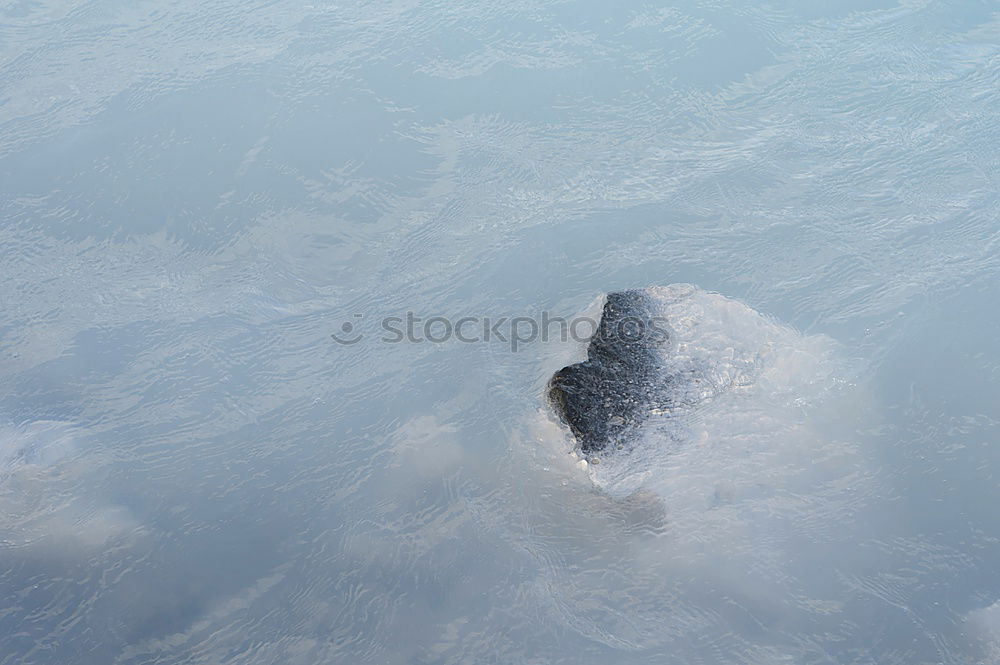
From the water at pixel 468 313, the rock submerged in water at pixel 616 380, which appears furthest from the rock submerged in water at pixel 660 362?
the water at pixel 468 313

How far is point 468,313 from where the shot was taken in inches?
297

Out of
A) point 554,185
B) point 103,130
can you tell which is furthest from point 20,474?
point 554,185

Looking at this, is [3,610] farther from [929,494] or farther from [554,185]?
[929,494]

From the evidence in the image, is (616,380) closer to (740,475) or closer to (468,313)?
(740,475)

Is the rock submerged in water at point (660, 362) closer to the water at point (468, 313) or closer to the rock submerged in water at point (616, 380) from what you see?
the rock submerged in water at point (616, 380)

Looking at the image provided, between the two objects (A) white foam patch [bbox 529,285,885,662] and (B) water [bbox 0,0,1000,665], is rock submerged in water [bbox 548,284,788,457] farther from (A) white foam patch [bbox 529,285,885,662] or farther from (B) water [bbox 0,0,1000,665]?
(B) water [bbox 0,0,1000,665]

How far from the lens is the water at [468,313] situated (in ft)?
18.7

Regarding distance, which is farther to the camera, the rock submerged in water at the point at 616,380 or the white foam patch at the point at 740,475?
the rock submerged in water at the point at 616,380

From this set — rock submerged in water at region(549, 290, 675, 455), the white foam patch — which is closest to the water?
the white foam patch

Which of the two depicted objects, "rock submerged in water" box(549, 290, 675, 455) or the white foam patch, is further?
"rock submerged in water" box(549, 290, 675, 455)

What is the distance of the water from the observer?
18.7ft

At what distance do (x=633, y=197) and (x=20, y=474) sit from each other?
19.9 feet

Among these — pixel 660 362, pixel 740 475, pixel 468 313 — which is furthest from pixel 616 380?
pixel 468 313

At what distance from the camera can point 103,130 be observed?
9.26 metres
